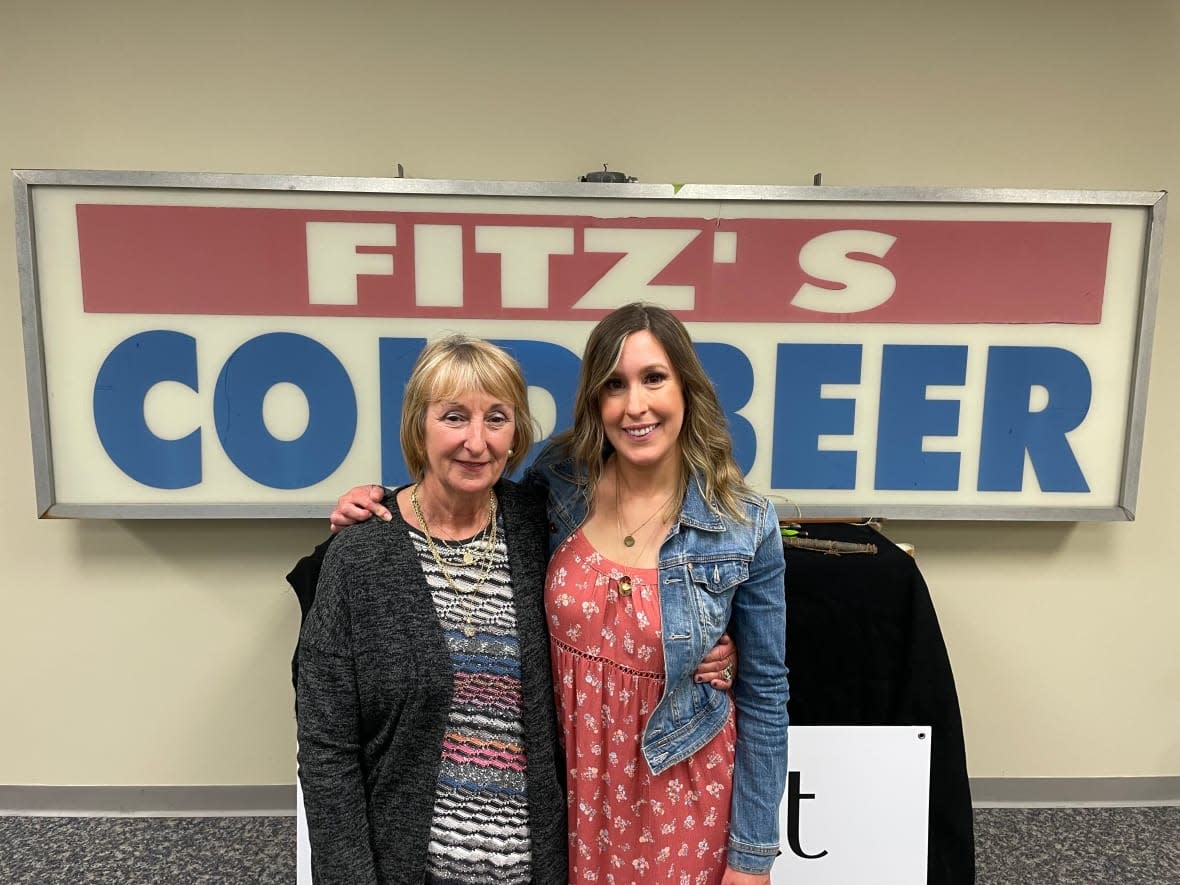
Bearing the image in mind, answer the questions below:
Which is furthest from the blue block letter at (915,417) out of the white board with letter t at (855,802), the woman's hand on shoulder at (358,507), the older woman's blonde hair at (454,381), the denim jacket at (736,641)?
the woman's hand on shoulder at (358,507)

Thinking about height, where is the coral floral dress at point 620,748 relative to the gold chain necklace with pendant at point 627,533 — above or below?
below

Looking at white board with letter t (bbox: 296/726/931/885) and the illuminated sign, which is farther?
the illuminated sign

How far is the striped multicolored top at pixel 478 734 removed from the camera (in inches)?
37.2

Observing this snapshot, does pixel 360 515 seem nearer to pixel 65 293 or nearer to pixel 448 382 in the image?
pixel 448 382

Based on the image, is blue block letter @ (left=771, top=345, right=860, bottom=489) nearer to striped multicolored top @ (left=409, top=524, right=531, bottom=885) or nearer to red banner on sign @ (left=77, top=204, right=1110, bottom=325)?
red banner on sign @ (left=77, top=204, right=1110, bottom=325)

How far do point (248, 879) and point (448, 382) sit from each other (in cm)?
174

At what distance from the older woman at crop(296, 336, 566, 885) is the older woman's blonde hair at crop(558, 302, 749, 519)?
134mm

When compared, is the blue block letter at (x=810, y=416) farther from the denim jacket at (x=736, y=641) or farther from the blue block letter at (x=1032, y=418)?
the denim jacket at (x=736, y=641)

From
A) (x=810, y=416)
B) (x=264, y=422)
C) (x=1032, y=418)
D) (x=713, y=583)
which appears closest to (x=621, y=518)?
(x=713, y=583)

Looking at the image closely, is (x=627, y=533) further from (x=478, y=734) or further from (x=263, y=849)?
(x=263, y=849)

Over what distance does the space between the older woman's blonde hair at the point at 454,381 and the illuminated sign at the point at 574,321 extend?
0.83 meters

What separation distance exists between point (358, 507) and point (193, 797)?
5.48 ft

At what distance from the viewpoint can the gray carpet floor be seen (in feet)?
6.14

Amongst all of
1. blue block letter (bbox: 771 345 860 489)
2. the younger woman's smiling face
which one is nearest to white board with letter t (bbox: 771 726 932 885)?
blue block letter (bbox: 771 345 860 489)
